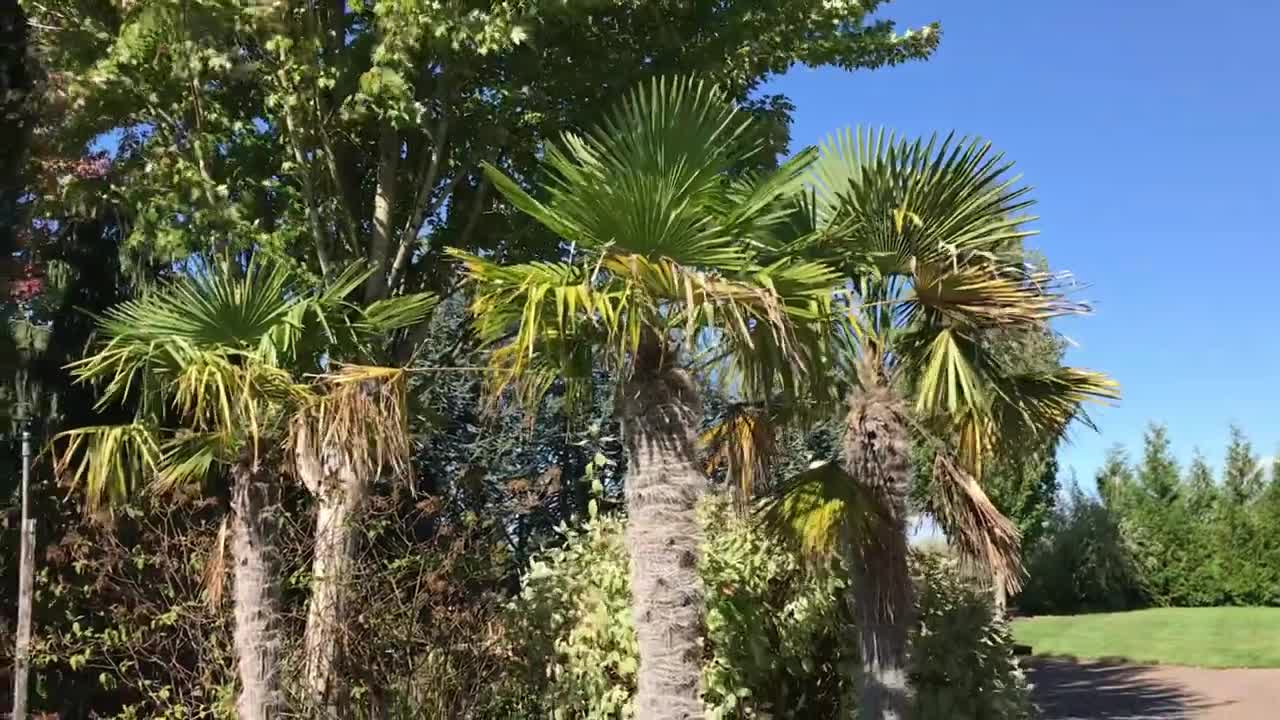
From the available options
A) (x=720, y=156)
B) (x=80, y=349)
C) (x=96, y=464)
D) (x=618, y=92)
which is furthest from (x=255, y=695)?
(x=80, y=349)

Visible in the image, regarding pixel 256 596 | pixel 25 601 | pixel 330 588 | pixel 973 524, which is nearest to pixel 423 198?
pixel 330 588

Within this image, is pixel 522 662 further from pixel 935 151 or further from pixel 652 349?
pixel 935 151

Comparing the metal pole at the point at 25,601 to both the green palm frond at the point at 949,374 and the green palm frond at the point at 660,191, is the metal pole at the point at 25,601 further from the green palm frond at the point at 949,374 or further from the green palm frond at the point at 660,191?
the green palm frond at the point at 949,374

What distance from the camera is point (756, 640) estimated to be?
7.26 m

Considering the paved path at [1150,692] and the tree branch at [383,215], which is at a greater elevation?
the tree branch at [383,215]

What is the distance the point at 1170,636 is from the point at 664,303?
2244 cm

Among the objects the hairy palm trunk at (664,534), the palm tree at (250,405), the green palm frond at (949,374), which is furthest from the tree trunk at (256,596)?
the green palm frond at (949,374)

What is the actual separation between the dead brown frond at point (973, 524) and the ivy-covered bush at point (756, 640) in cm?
→ 103

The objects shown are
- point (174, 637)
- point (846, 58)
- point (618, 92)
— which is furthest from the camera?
point (846, 58)

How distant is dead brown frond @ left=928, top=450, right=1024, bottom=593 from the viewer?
20.3 ft

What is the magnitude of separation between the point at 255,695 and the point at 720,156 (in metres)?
3.88

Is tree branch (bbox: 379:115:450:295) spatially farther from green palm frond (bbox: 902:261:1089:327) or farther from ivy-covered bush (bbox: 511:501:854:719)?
green palm frond (bbox: 902:261:1089:327)

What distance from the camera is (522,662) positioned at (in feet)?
25.2

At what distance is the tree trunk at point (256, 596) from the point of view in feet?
Answer: 18.4
